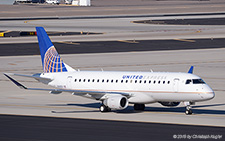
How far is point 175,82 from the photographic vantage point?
46312 millimetres

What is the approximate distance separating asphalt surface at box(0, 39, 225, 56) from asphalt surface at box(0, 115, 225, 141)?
61062mm

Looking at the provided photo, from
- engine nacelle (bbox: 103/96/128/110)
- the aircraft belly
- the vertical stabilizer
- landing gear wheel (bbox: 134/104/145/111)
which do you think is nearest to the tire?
engine nacelle (bbox: 103/96/128/110)

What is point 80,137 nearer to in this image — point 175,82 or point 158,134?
point 158,134

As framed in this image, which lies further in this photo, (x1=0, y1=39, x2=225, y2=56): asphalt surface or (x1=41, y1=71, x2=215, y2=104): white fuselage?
(x1=0, y1=39, x2=225, y2=56): asphalt surface

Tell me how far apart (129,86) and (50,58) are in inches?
381

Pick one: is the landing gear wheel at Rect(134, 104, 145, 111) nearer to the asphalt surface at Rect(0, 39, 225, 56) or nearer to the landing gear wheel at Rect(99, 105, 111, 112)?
the landing gear wheel at Rect(99, 105, 111, 112)

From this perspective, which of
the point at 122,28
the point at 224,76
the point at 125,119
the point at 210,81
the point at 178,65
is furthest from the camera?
the point at 122,28

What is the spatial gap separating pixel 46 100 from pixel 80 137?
854 inches

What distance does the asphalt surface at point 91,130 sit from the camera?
37.2 m

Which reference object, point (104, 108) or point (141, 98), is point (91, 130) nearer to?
point (141, 98)

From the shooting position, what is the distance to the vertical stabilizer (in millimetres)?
54031

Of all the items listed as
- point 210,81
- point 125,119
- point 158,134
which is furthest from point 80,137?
point 210,81

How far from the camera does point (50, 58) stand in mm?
54344

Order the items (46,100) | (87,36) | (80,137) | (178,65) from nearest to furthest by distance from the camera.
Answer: (80,137), (46,100), (178,65), (87,36)
